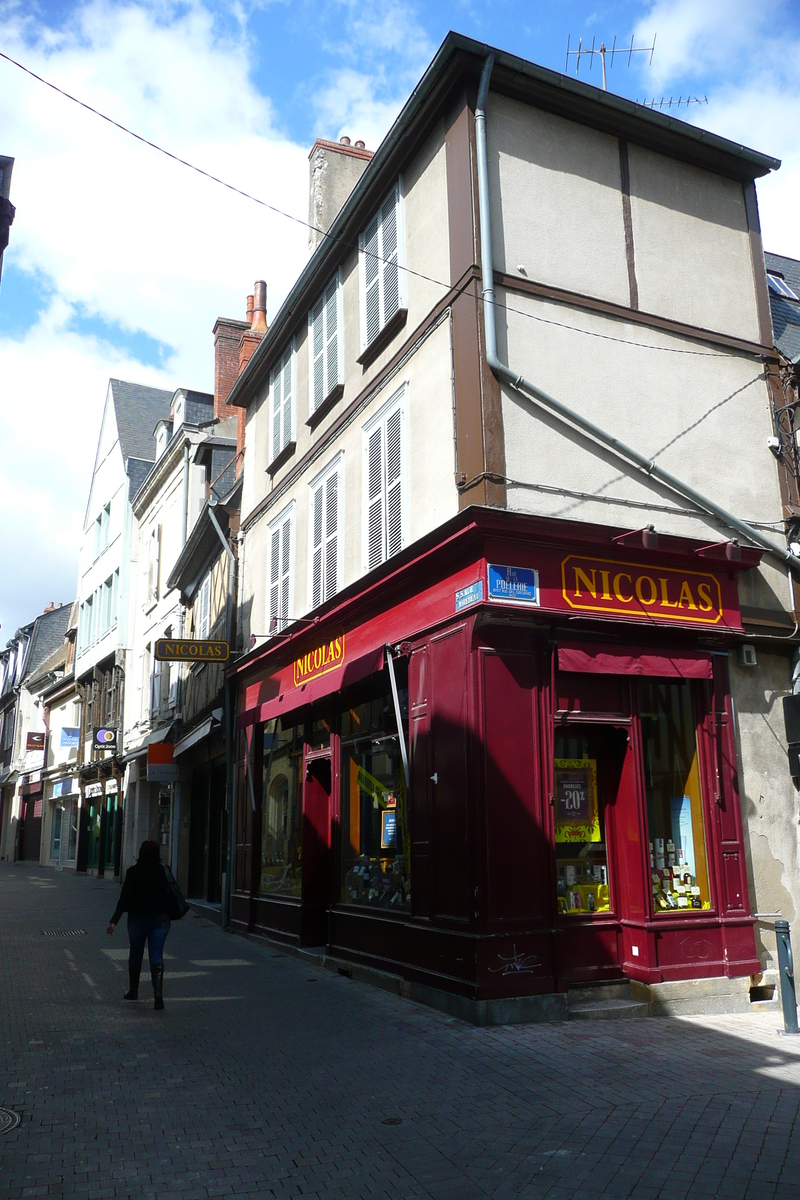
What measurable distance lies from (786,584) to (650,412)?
7.99 feet

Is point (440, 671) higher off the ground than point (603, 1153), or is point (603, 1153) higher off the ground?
point (440, 671)

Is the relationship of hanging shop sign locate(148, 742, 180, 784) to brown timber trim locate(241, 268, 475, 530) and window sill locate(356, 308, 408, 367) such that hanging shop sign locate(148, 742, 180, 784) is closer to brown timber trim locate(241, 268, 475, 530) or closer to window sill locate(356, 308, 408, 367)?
brown timber trim locate(241, 268, 475, 530)

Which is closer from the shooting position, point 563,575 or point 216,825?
point 563,575

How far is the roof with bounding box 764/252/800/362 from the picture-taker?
11.9m

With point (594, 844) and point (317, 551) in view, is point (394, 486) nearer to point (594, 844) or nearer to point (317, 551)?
point (317, 551)

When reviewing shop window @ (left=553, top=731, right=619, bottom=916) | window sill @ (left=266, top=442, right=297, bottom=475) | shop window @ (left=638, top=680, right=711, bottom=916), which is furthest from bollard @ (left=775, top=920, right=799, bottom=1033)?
window sill @ (left=266, top=442, right=297, bottom=475)

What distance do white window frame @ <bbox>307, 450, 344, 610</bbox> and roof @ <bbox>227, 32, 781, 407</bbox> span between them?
2939 mm

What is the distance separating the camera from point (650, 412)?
10.5 meters

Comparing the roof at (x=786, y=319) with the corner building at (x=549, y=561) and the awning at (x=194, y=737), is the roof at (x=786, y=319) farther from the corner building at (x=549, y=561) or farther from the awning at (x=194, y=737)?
the awning at (x=194, y=737)

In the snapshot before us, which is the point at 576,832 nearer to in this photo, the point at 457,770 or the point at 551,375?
the point at 457,770

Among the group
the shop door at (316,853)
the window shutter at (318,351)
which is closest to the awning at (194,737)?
the shop door at (316,853)

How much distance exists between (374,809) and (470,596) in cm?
348

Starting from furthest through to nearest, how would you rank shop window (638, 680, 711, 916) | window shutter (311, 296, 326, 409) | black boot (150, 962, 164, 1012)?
window shutter (311, 296, 326, 409) → shop window (638, 680, 711, 916) → black boot (150, 962, 164, 1012)

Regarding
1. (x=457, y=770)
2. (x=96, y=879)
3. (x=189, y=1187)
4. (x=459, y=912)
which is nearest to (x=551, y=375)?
(x=457, y=770)
